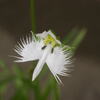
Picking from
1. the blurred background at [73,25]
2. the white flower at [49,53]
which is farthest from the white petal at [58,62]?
the blurred background at [73,25]

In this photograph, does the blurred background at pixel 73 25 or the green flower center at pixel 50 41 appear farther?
the blurred background at pixel 73 25

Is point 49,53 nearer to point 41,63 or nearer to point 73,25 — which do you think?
point 41,63

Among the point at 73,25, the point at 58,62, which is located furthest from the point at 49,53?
the point at 73,25

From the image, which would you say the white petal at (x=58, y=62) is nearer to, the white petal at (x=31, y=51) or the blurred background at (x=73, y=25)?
the white petal at (x=31, y=51)

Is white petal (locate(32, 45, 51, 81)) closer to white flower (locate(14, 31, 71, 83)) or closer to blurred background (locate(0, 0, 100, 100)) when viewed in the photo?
white flower (locate(14, 31, 71, 83))

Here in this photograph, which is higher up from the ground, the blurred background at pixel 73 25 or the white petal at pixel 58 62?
the blurred background at pixel 73 25

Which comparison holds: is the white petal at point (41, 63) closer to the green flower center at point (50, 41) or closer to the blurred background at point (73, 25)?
the green flower center at point (50, 41)

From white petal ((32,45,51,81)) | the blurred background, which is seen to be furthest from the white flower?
the blurred background
